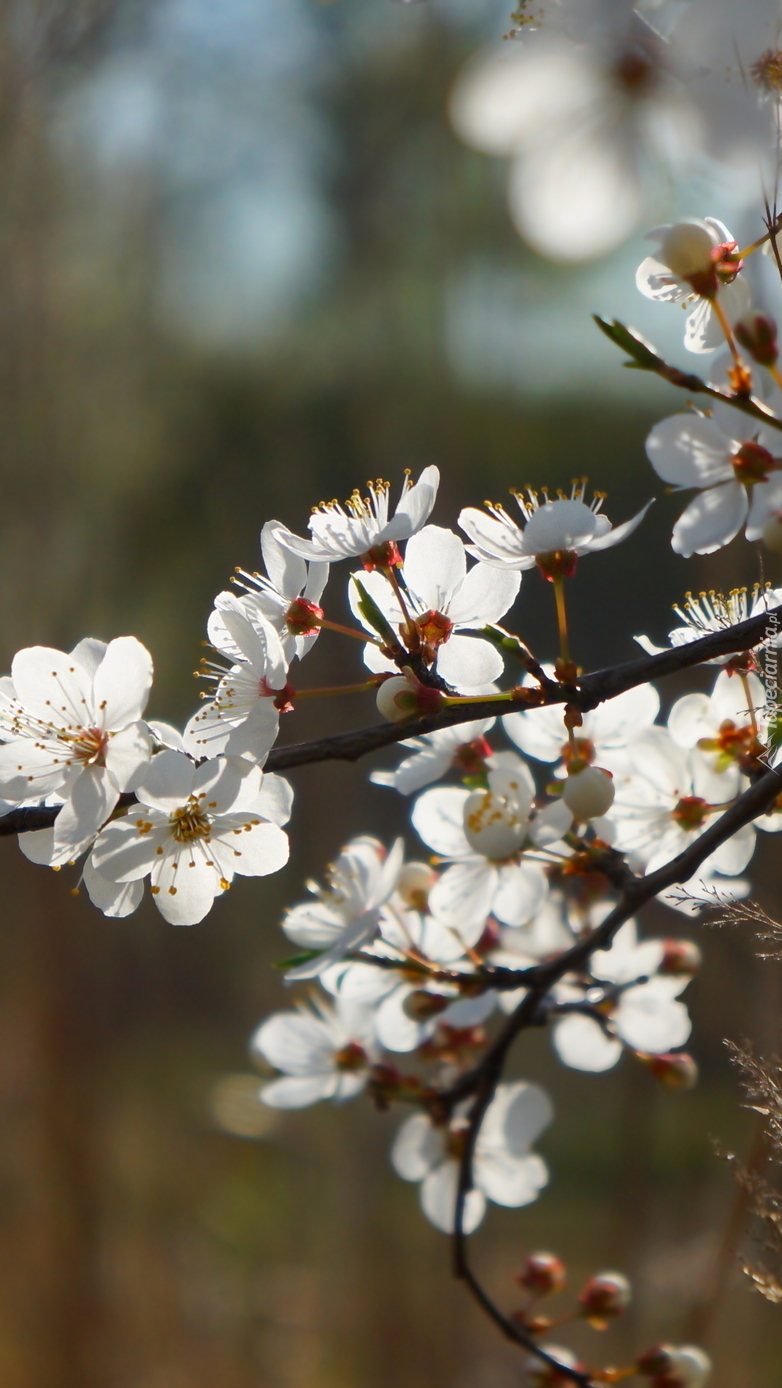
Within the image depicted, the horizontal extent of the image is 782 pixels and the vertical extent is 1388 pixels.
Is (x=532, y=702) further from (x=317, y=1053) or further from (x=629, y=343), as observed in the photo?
(x=317, y=1053)

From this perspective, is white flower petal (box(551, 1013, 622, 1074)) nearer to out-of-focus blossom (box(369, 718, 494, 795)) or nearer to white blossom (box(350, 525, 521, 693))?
out-of-focus blossom (box(369, 718, 494, 795))

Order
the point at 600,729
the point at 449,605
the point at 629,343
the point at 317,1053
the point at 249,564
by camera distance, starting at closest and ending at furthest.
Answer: the point at 629,343
the point at 449,605
the point at 600,729
the point at 317,1053
the point at 249,564

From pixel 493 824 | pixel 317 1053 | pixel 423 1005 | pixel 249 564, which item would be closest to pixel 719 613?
pixel 493 824

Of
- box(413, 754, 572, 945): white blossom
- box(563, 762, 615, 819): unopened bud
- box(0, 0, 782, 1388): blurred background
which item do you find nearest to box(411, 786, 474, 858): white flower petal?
box(413, 754, 572, 945): white blossom

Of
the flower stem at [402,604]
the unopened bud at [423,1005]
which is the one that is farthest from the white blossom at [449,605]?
the unopened bud at [423,1005]

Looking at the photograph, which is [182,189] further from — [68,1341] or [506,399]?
[68,1341]

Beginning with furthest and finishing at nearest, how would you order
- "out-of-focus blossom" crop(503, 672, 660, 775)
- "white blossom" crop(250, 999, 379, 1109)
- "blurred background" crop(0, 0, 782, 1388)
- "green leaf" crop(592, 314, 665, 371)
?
1. "blurred background" crop(0, 0, 782, 1388)
2. "white blossom" crop(250, 999, 379, 1109)
3. "out-of-focus blossom" crop(503, 672, 660, 775)
4. "green leaf" crop(592, 314, 665, 371)
